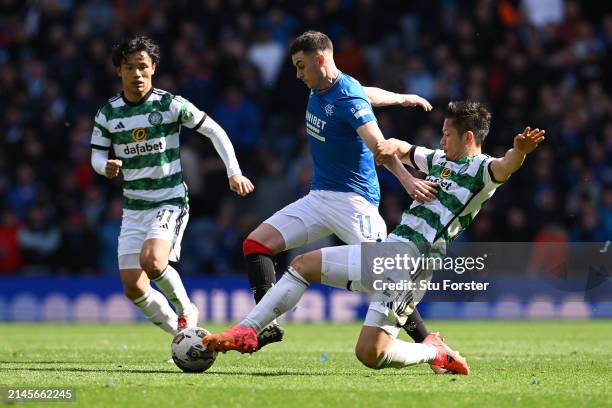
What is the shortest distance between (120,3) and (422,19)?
563cm

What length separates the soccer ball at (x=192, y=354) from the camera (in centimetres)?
805

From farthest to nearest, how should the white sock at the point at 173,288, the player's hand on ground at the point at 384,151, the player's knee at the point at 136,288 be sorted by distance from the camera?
the player's knee at the point at 136,288 < the white sock at the point at 173,288 < the player's hand on ground at the point at 384,151

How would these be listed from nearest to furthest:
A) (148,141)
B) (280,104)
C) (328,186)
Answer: (328,186), (148,141), (280,104)

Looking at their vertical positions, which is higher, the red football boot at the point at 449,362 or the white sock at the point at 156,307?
the white sock at the point at 156,307

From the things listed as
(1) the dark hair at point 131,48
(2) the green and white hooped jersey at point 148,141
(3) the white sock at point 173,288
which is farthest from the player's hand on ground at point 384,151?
(1) the dark hair at point 131,48

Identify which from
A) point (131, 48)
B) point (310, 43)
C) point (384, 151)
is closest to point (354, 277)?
point (384, 151)

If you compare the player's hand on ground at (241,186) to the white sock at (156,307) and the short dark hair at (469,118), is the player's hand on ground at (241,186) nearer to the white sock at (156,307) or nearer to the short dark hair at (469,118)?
the white sock at (156,307)

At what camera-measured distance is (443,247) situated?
8.02 meters

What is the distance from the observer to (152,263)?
28.9 feet

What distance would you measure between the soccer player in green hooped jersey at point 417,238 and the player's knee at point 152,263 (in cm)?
127

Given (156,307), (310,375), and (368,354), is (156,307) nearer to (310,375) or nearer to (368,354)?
(310,375)

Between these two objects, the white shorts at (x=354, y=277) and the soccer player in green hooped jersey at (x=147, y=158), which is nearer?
the white shorts at (x=354, y=277)

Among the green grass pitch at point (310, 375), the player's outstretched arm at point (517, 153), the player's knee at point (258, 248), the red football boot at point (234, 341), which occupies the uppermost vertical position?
the player's outstretched arm at point (517, 153)

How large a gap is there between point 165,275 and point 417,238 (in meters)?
2.26
